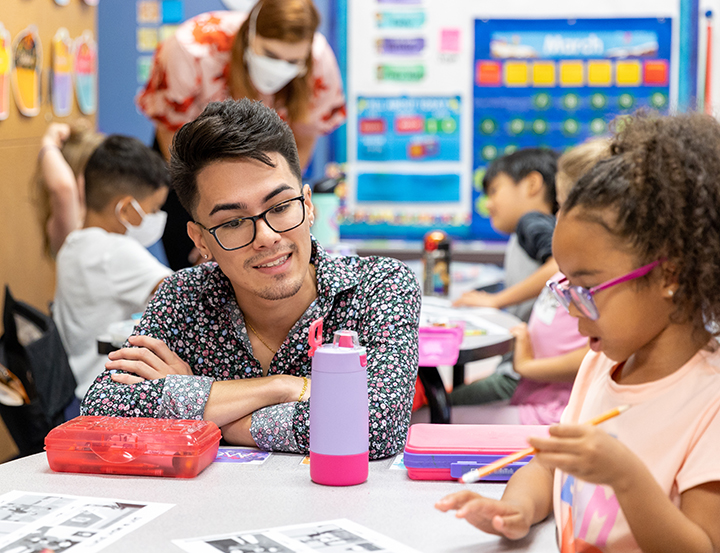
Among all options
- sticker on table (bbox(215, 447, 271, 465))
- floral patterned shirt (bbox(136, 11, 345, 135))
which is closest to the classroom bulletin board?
floral patterned shirt (bbox(136, 11, 345, 135))

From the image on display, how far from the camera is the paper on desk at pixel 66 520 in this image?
3.18ft

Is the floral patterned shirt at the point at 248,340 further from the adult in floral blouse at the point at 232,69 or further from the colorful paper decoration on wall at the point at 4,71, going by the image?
the colorful paper decoration on wall at the point at 4,71

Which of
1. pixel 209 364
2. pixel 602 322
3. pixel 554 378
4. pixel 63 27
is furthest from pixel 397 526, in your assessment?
pixel 63 27

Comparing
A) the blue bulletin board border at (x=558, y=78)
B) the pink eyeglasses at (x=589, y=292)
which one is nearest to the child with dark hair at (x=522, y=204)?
the blue bulletin board border at (x=558, y=78)

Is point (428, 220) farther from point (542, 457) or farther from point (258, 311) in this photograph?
point (542, 457)

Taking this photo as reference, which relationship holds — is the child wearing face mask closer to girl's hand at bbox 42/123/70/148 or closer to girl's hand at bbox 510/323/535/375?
girl's hand at bbox 42/123/70/148

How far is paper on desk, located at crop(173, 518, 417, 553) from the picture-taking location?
942mm

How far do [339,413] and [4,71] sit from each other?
2640 mm

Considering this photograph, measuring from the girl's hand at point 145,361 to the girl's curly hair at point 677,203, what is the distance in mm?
854

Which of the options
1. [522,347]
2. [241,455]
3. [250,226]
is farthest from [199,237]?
[522,347]

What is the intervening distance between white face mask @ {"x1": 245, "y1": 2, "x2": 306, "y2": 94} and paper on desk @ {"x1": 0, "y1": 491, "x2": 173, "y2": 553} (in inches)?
92.4

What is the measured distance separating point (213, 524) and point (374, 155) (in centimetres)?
448

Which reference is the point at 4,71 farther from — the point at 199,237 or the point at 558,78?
the point at 558,78

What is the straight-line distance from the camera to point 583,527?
101 cm
